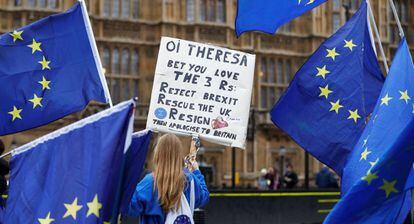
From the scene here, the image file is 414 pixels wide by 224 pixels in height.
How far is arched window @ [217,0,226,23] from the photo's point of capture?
2828 centimetres

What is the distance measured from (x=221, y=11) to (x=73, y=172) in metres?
24.3

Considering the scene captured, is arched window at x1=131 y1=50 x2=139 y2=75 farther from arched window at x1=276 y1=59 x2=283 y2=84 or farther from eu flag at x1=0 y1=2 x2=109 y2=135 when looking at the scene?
eu flag at x1=0 y1=2 x2=109 y2=135

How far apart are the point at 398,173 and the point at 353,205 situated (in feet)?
1.21

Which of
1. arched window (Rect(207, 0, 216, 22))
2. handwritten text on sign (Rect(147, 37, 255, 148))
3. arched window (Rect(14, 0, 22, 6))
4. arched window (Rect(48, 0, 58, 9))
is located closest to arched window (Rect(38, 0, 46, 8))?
arched window (Rect(48, 0, 58, 9))

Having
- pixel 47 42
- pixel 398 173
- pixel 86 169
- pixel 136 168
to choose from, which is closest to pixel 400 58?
pixel 398 173

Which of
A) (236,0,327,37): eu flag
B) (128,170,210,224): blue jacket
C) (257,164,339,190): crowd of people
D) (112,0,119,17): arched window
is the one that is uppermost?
(112,0,119,17): arched window

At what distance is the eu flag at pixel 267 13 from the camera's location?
8.07 metres

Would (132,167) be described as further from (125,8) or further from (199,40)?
(199,40)

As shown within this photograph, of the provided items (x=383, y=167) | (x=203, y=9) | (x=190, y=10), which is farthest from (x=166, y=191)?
(x=203, y=9)

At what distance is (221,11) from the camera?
93.1ft

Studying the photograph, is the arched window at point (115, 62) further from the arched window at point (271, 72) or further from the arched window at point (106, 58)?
the arched window at point (271, 72)

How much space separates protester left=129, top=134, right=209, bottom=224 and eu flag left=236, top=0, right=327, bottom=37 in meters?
3.22

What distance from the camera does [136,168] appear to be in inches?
191

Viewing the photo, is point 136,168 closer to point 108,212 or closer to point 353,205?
point 108,212
